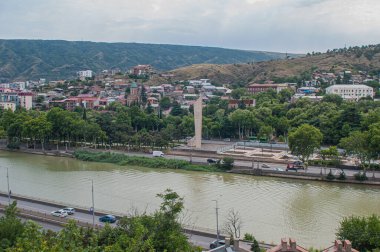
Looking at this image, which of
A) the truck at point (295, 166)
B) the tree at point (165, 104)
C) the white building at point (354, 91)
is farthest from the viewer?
the tree at point (165, 104)

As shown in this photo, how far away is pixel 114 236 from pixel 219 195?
9.18 metres

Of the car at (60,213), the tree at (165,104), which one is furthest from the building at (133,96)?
the car at (60,213)

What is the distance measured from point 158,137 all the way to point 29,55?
318 ft

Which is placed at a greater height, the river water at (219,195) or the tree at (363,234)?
the tree at (363,234)

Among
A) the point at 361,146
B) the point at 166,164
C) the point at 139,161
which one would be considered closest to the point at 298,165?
the point at 361,146

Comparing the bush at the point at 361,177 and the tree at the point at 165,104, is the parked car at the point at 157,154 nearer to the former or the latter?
the bush at the point at 361,177

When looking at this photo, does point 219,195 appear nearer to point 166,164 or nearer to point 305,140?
point 305,140

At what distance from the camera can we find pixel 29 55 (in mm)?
116438

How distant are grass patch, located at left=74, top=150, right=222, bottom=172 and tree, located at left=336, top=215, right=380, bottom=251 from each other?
13187 mm

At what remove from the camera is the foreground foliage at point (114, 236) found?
887 cm

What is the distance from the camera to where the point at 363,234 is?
10.9 metres

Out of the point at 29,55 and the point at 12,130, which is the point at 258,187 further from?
the point at 29,55

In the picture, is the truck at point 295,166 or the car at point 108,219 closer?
the car at point 108,219

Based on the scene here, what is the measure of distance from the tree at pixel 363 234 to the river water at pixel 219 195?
6.67 ft
